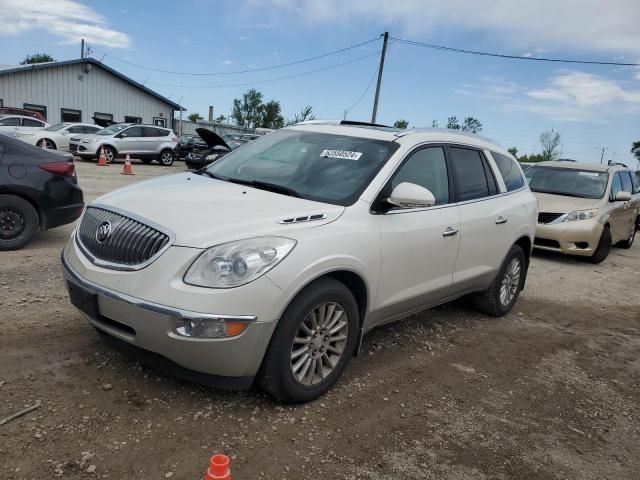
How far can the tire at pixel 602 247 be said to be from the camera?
9.07m

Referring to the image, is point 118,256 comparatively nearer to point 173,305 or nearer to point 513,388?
point 173,305

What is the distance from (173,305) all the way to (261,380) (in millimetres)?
712

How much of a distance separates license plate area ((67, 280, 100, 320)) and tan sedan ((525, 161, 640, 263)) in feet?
25.0

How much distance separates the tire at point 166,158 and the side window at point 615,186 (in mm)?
17929

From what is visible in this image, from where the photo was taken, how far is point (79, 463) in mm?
2545

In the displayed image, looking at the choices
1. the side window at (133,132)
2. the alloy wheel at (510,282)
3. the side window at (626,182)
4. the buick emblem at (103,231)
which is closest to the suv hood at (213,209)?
the buick emblem at (103,231)

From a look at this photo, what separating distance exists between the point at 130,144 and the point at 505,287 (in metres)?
19.3

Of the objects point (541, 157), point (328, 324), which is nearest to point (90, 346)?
point (328, 324)

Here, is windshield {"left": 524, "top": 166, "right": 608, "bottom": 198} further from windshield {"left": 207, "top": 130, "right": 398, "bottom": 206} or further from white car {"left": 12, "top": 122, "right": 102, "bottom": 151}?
white car {"left": 12, "top": 122, "right": 102, "bottom": 151}

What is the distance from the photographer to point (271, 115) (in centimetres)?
→ 5738

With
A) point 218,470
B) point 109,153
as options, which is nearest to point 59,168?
point 218,470

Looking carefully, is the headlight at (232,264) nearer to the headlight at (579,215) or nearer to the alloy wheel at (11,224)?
the alloy wheel at (11,224)

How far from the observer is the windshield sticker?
388 cm

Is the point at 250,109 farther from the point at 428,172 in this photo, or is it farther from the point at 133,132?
the point at 428,172
